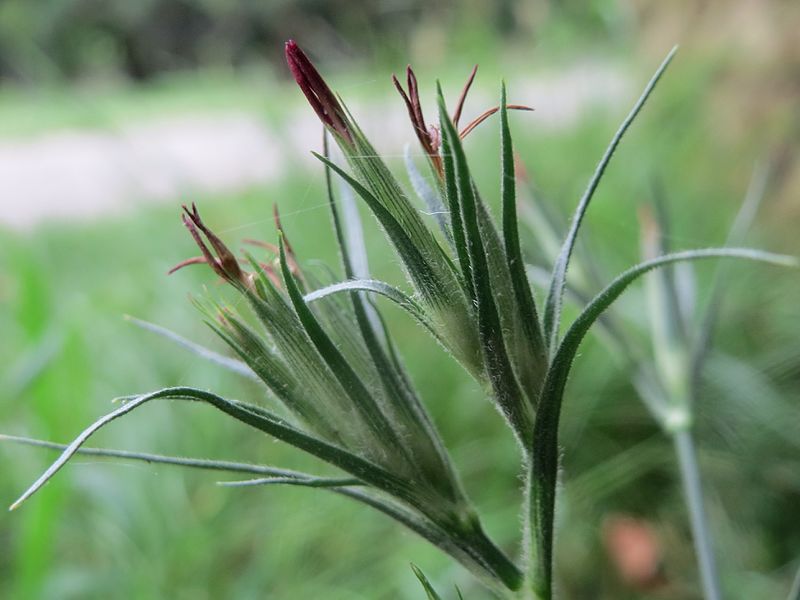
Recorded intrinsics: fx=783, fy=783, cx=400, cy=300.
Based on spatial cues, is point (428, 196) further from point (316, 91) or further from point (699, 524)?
point (699, 524)

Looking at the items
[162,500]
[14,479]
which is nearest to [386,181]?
[162,500]

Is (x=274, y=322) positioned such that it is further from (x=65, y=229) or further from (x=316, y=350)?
(x=65, y=229)

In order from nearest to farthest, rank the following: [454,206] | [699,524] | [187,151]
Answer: [454,206], [699,524], [187,151]

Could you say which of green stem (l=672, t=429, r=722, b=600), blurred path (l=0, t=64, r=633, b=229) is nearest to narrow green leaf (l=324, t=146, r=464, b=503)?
green stem (l=672, t=429, r=722, b=600)

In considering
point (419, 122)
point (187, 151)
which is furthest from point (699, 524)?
point (187, 151)

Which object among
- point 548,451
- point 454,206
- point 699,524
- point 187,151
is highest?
point 187,151

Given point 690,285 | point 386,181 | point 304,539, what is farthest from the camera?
point 304,539
